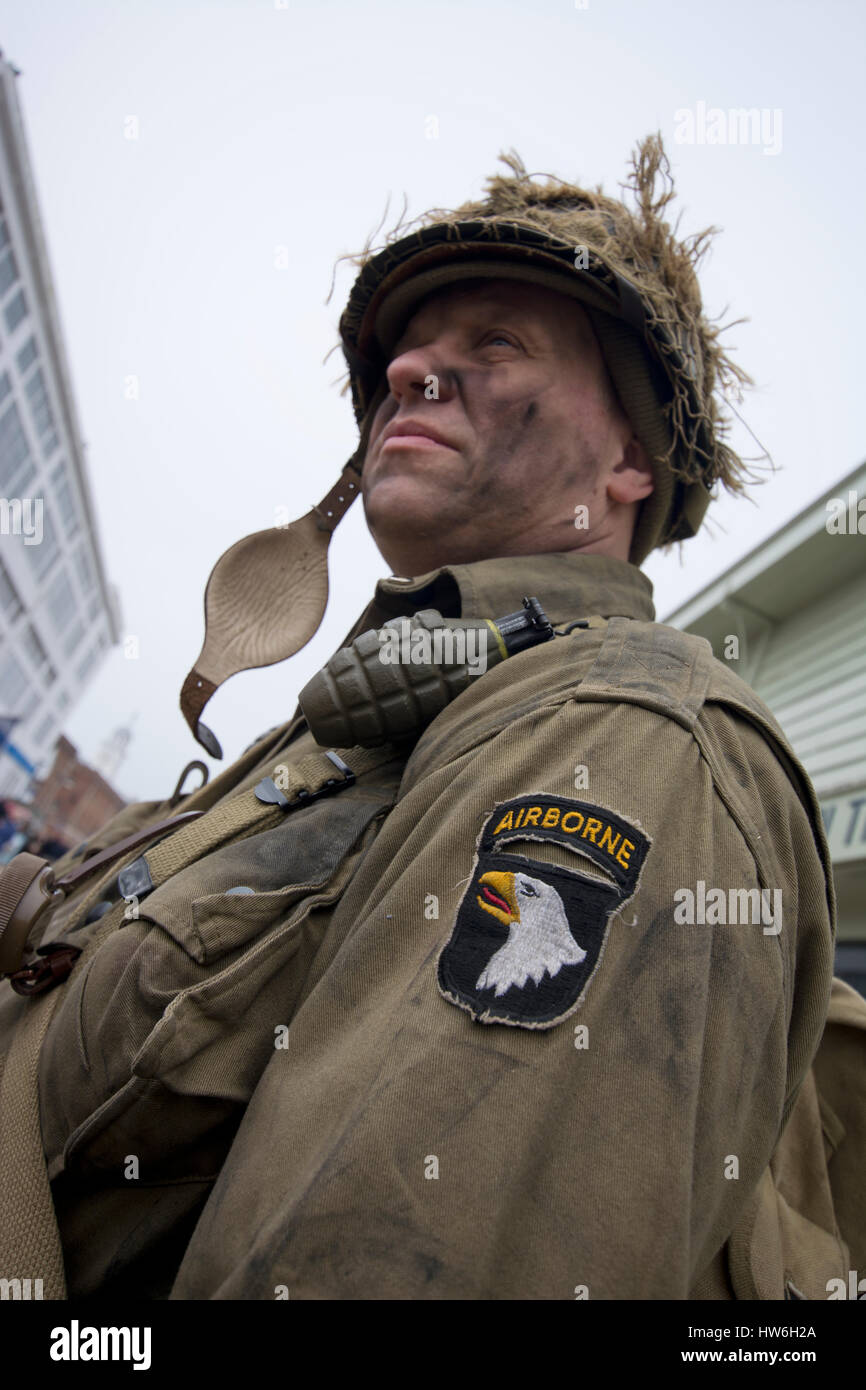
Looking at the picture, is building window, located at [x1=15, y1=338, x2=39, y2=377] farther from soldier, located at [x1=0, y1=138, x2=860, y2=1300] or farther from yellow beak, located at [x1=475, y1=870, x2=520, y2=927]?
Result: yellow beak, located at [x1=475, y1=870, x2=520, y2=927]

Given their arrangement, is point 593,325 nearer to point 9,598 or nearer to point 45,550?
point 9,598

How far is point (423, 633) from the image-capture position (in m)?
1.69

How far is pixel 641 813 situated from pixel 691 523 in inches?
76.6

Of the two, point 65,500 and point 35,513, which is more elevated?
point 65,500

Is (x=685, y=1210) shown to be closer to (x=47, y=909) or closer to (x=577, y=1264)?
(x=577, y=1264)

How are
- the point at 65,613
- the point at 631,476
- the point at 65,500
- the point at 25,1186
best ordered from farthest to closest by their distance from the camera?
1. the point at 65,613
2. the point at 65,500
3. the point at 631,476
4. the point at 25,1186

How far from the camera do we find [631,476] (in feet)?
8.00

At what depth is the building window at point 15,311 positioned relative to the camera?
103 feet

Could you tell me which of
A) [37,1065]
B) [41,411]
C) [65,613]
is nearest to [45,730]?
[65,613]

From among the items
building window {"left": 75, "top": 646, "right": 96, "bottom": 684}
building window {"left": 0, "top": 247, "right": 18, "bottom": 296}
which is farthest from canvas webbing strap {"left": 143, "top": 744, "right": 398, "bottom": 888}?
building window {"left": 75, "top": 646, "right": 96, "bottom": 684}

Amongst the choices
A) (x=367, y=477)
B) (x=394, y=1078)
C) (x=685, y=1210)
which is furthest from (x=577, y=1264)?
(x=367, y=477)

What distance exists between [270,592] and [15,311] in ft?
121

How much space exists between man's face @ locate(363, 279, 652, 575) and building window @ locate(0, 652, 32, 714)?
44114mm

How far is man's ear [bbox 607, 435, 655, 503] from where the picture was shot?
2.40 metres
